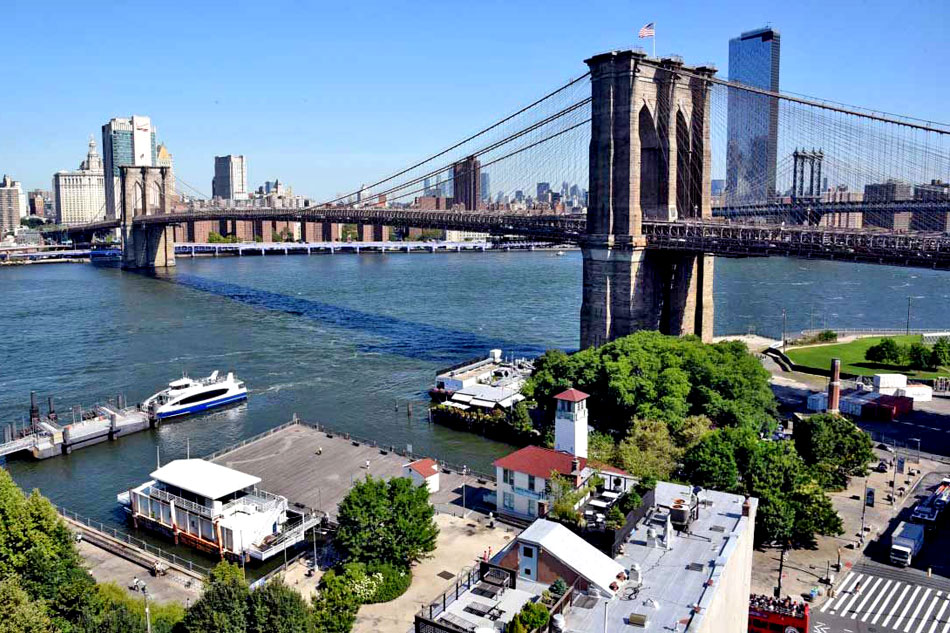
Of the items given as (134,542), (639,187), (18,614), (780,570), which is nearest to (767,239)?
(639,187)

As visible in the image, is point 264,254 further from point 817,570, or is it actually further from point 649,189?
point 817,570

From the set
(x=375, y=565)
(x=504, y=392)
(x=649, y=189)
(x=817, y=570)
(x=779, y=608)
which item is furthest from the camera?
(x=649, y=189)

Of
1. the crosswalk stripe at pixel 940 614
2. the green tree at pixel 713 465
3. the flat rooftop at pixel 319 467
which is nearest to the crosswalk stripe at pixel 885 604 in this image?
the crosswalk stripe at pixel 940 614

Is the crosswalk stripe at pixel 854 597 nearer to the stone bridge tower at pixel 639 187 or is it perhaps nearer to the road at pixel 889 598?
the road at pixel 889 598

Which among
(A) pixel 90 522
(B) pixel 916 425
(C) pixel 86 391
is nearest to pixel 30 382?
(C) pixel 86 391

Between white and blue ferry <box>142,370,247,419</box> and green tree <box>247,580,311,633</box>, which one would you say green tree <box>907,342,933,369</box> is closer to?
white and blue ferry <box>142,370,247,419</box>
